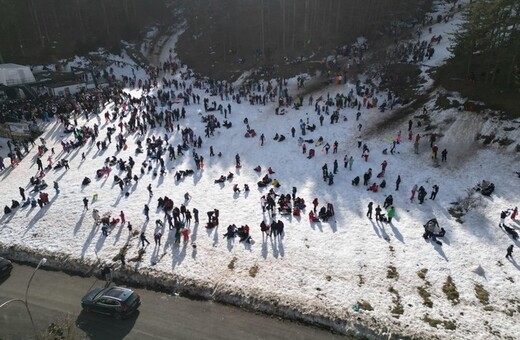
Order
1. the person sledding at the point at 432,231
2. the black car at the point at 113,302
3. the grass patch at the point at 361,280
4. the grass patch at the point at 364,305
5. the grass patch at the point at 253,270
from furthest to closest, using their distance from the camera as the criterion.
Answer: the person sledding at the point at 432,231, the grass patch at the point at 253,270, the grass patch at the point at 361,280, the grass patch at the point at 364,305, the black car at the point at 113,302

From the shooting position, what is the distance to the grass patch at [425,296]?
67.2ft

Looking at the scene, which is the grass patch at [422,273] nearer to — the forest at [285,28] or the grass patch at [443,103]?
the grass patch at [443,103]

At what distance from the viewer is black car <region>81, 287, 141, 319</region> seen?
19.8 metres

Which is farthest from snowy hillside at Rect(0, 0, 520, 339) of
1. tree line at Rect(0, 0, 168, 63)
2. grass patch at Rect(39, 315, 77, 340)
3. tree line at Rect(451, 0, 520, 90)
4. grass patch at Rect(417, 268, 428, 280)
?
tree line at Rect(0, 0, 168, 63)

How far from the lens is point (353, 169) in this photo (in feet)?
115

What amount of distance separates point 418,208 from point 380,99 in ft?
69.3

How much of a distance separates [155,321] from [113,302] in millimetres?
2374

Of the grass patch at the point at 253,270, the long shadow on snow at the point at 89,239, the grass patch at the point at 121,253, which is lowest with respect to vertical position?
the long shadow on snow at the point at 89,239

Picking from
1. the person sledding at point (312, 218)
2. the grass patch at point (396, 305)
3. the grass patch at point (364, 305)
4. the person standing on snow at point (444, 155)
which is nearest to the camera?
the grass patch at point (396, 305)

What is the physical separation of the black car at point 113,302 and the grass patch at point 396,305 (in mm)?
13515

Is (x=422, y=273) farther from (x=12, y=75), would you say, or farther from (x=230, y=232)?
(x=12, y=75)

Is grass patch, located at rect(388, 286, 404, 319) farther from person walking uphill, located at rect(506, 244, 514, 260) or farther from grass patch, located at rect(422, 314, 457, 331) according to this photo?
person walking uphill, located at rect(506, 244, 514, 260)

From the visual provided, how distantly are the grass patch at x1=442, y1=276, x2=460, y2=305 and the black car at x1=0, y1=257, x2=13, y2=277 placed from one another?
26154 millimetres

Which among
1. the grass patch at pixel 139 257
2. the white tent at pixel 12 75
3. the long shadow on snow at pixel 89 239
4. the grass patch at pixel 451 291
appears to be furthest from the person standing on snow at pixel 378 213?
the white tent at pixel 12 75
